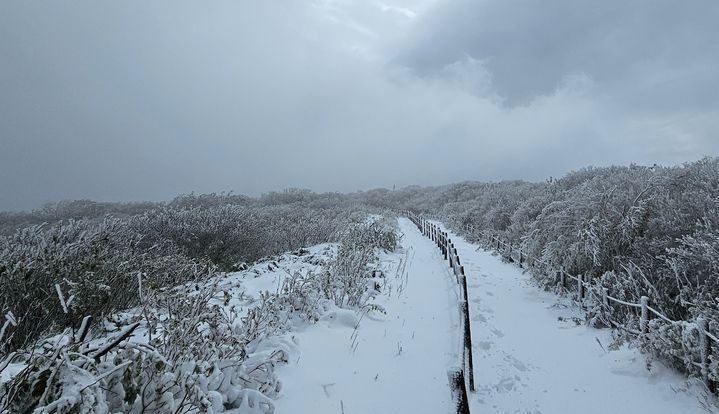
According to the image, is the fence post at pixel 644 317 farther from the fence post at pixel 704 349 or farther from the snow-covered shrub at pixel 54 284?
the snow-covered shrub at pixel 54 284

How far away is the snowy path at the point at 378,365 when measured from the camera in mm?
4004

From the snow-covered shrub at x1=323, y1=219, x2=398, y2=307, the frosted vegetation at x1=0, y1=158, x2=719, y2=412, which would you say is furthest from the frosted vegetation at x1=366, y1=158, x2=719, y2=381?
the snow-covered shrub at x1=323, y1=219, x2=398, y2=307

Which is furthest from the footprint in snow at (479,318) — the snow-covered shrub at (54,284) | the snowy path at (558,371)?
the snow-covered shrub at (54,284)

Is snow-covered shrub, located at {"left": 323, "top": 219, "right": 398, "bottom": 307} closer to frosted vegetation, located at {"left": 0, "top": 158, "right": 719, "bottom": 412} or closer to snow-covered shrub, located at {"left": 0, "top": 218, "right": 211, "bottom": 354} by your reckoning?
frosted vegetation, located at {"left": 0, "top": 158, "right": 719, "bottom": 412}

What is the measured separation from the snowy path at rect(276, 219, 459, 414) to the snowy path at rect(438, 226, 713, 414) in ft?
1.74

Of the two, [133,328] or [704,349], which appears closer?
[133,328]

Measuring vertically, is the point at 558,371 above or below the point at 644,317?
below

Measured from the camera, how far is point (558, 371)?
531 centimetres

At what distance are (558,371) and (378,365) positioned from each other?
2.68 meters

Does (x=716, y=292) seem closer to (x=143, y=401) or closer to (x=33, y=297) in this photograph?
(x=143, y=401)

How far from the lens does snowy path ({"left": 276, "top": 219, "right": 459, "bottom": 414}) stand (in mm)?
4004

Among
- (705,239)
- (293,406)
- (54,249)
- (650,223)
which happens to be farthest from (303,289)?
(650,223)

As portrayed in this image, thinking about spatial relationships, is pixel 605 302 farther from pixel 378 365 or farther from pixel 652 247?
pixel 378 365

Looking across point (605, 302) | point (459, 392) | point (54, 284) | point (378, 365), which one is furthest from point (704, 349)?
point (54, 284)
